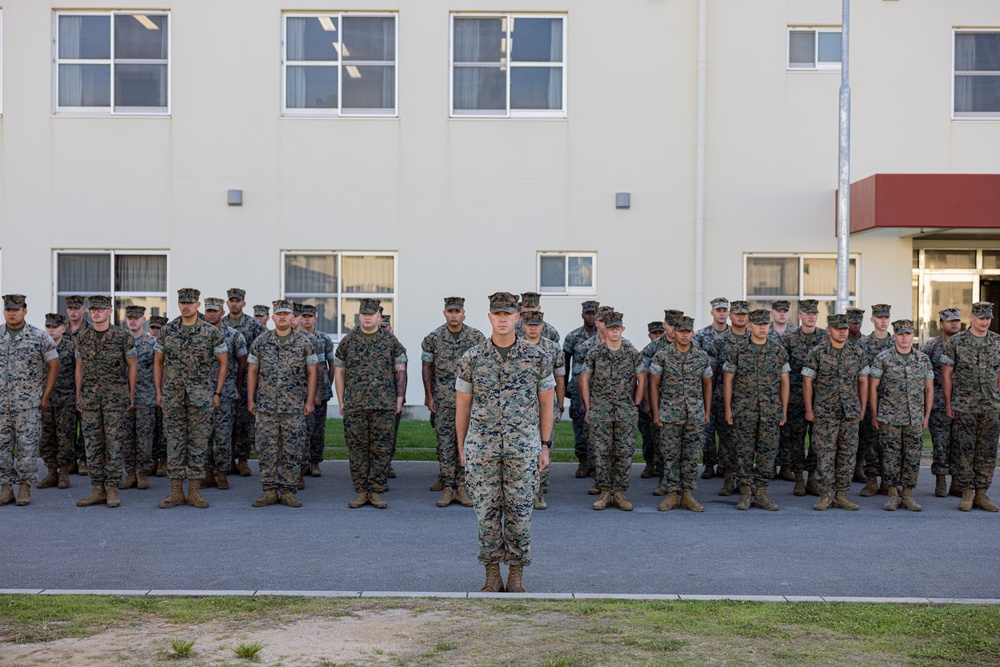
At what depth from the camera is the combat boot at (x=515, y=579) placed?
7762mm

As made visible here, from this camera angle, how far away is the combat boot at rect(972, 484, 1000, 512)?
11.7m

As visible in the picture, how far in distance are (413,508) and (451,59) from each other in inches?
406

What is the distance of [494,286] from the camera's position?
19391 mm

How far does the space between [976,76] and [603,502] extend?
12.6 meters

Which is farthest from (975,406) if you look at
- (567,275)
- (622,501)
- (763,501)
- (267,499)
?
(567,275)

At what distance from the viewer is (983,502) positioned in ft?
38.7

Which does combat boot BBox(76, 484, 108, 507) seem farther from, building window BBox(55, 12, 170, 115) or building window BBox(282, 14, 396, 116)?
building window BBox(55, 12, 170, 115)

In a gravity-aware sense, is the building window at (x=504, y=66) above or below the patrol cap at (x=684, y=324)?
above

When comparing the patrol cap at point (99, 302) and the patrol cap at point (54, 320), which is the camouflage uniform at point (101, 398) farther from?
the patrol cap at point (54, 320)

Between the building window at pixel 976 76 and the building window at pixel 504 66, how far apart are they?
23.4ft

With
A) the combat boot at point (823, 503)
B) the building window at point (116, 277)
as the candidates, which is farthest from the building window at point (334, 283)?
the combat boot at point (823, 503)

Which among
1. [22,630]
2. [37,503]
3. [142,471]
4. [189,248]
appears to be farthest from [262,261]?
[22,630]

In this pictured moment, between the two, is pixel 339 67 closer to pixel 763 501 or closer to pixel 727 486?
pixel 727 486

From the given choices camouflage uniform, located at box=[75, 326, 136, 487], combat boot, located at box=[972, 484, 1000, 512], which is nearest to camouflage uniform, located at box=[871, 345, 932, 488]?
combat boot, located at box=[972, 484, 1000, 512]
